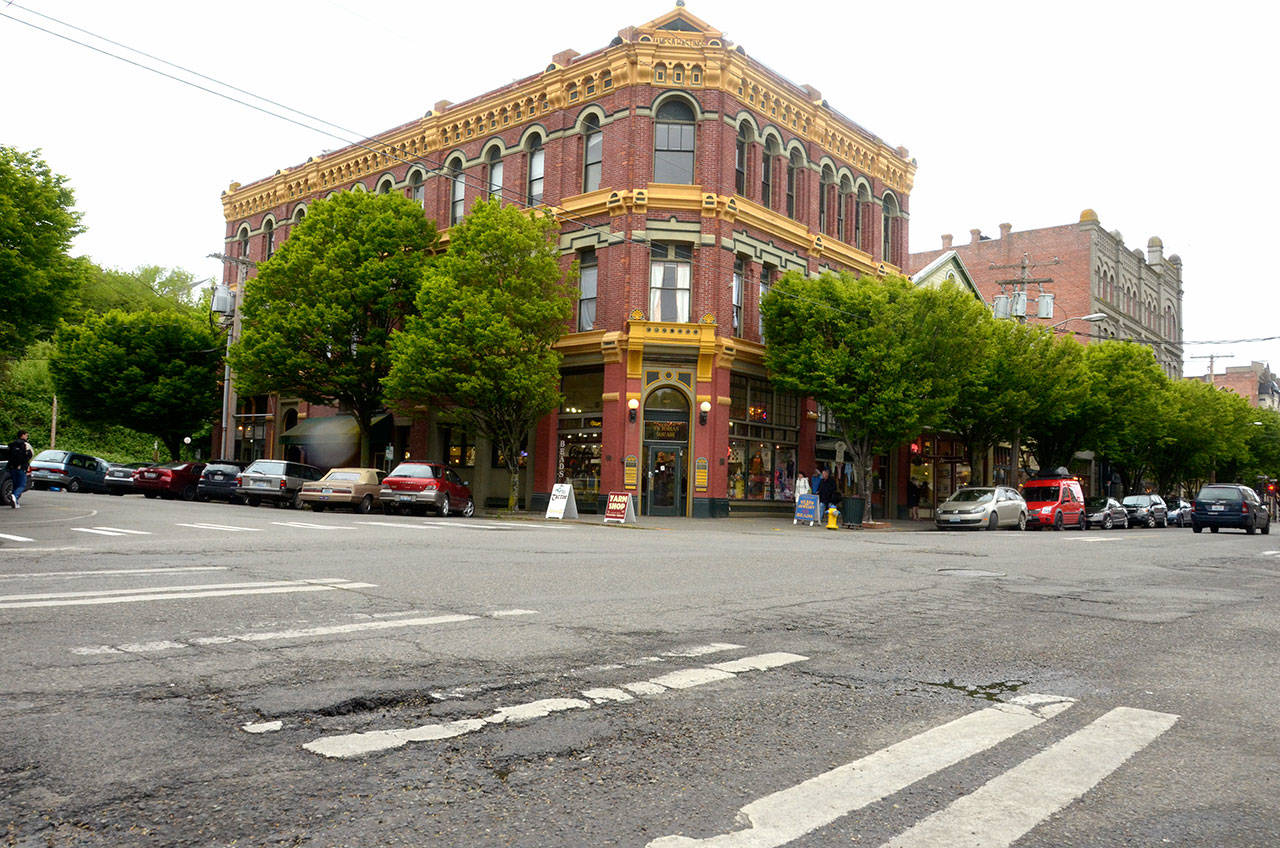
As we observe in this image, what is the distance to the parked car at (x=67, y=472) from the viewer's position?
34.1 metres

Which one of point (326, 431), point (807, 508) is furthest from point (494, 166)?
point (807, 508)

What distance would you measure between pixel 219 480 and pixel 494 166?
15.5 m

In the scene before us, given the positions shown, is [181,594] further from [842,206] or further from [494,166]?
[842,206]

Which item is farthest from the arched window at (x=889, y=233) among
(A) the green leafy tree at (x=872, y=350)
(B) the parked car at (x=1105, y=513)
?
(B) the parked car at (x=1105, y=513)

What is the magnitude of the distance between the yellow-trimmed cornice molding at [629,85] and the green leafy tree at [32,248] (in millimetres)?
9989

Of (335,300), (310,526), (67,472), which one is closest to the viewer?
(310,526)

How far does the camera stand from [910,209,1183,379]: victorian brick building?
189ft

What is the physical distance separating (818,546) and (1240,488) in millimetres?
21470

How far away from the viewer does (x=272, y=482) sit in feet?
94.4

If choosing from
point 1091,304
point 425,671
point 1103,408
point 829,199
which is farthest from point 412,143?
point 1091,304

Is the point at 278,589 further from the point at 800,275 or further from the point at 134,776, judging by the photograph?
the point at 800,275

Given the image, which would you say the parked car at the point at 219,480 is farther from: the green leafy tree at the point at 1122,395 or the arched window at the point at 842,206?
the green leafy tree at the point at 1122,395

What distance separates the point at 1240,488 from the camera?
30438 mm

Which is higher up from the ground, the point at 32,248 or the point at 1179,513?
the point at 32,248
